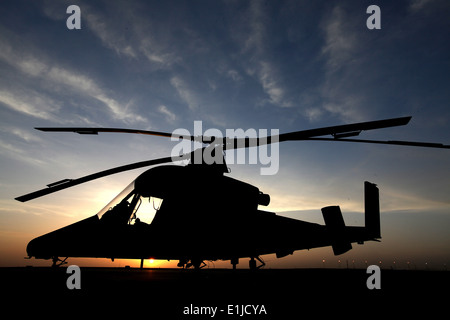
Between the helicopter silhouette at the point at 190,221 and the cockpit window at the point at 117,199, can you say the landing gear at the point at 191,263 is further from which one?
the cockpit window at the point at 117,199

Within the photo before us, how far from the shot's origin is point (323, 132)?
6047 millimetres

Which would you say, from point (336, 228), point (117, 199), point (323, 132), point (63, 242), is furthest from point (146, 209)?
point (336, 228)

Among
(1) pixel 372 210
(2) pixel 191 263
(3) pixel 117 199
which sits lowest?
(2) pixel 191 263

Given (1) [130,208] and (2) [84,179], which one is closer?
(2) [84,179]

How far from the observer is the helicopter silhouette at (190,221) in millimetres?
6551

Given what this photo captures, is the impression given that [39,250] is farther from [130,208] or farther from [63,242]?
[130,208]

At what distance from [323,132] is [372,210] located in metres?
5.66

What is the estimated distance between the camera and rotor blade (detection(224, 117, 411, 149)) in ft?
18.1

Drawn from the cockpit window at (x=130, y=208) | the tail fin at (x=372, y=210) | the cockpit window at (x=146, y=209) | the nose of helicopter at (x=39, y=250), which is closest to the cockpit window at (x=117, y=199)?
the cockpit window at (x=130, y=208)

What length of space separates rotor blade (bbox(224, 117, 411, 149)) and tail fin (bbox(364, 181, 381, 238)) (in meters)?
5.19

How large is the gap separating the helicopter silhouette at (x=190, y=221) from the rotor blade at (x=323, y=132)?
0.02 metres

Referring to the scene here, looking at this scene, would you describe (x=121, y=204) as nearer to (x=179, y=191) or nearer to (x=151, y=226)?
(x=151, y=226)

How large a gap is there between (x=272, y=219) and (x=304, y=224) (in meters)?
1.16
